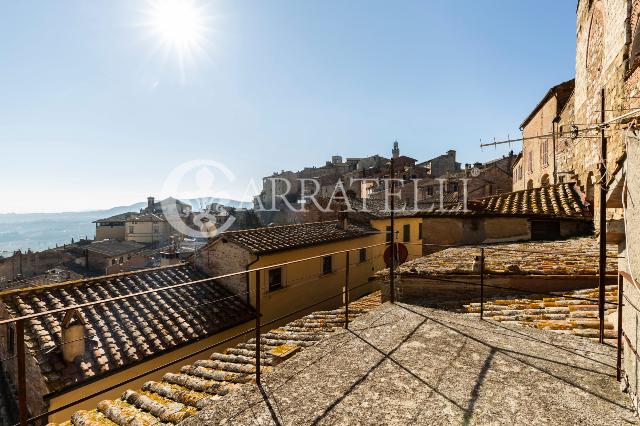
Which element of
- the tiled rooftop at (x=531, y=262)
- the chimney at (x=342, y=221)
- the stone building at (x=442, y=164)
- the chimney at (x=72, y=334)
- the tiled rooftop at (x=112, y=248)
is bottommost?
the tiled rooftop at (x=112, y=248)

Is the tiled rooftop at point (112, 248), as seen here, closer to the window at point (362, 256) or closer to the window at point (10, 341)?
the window at point (10, 341)

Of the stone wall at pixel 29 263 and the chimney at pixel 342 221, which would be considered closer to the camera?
the chimney at pixel 342 221

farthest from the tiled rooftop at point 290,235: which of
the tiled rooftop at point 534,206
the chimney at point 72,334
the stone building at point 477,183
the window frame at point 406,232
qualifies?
the stone building at point 477,183

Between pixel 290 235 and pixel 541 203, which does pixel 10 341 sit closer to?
pixel 290 235

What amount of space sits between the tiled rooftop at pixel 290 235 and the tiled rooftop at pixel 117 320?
2550 mm

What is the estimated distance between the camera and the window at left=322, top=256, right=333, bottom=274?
742 inches

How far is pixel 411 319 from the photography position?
5227mm

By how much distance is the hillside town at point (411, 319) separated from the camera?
115 inches

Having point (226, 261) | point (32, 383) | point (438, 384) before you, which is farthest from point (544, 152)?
point (32, 383)

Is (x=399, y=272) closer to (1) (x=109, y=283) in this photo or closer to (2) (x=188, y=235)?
(1) (x=109, y=283)

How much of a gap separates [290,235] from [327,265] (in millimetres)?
2874

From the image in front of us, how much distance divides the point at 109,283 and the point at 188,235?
1948 inches

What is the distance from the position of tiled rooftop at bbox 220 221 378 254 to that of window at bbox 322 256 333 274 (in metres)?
1.06

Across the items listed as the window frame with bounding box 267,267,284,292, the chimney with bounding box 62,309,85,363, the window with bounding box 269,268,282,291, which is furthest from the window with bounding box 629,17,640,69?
the chimney with bounding box 62,309,85,363
